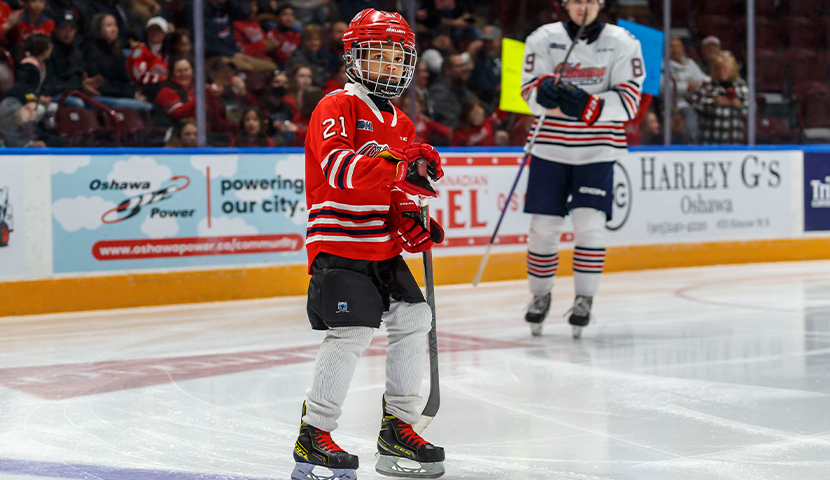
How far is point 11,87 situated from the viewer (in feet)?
15.8

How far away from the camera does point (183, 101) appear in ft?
17.1

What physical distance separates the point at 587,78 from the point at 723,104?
3.74 meters

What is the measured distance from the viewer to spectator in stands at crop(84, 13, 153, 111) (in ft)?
16.5

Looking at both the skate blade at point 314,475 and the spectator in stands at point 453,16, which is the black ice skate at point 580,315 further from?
the spectator in stands at point 453,16

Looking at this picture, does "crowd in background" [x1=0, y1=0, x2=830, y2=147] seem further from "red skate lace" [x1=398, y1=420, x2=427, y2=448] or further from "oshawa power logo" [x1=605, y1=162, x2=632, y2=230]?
"red skate lace" [x1=398, y1=420, x2=427, y2=448]

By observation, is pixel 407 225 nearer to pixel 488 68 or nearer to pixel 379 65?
pixel 379 65

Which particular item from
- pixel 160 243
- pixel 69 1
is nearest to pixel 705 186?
pixel 160 243

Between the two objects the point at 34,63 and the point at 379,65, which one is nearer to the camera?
the point at 379,65

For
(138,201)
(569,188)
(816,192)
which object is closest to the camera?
(569,188)

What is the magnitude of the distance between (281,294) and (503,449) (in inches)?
132

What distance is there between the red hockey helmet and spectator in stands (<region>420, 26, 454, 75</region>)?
4.32 metres

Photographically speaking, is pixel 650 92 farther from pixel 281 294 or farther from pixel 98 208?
pixel 98 208

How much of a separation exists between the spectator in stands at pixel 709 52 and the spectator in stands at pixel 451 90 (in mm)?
1960

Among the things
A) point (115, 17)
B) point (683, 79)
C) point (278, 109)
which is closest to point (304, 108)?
point (278, 109)
